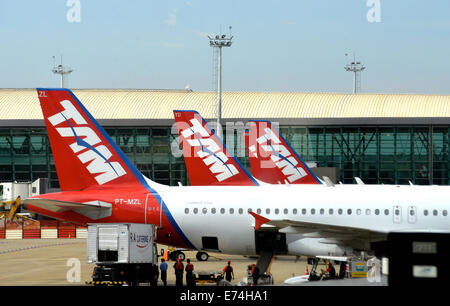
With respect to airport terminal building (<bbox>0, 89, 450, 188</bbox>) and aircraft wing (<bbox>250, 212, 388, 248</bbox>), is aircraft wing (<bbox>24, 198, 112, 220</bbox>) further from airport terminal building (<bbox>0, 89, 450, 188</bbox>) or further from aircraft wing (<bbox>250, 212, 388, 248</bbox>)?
airport terminal building (<bbox>0, 89, 450, 188</bbox>)

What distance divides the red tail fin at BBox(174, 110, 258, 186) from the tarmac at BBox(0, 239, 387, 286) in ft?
17.8

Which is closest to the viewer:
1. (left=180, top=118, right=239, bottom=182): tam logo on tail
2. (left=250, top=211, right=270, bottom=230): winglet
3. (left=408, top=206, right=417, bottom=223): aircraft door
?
(left=250, top=211, right=270, bottom=230): winglet

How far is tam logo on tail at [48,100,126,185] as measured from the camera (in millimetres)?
32531

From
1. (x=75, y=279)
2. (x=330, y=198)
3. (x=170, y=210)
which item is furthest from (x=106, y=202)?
(x=330, y=198)

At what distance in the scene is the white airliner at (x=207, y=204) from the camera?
3119cm

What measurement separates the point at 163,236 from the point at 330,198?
7.94 meters

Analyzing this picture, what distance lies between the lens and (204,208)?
1261 inches

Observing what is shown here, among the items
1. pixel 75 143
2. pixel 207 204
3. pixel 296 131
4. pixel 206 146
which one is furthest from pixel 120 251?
pixel 296 131

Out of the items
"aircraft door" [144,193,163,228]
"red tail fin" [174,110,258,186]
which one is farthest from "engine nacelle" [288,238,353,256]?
"red tail fin" [174,110,258,186]

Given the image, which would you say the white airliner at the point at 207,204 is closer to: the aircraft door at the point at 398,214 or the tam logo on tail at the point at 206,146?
the aircraft door at the point at 398,214

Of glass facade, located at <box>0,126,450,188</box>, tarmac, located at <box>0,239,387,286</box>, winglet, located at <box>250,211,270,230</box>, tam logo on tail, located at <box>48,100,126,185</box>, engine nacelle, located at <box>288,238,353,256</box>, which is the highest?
glass facade, located at <box>0,126,450,188</box>

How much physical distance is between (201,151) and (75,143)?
12083 millimetres

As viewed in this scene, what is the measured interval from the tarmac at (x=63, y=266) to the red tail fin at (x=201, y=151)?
5.42 metres

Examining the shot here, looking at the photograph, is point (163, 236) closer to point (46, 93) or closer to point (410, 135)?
point (46, 93)
